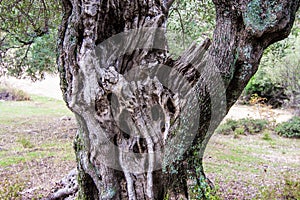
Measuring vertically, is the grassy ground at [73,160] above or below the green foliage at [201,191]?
below

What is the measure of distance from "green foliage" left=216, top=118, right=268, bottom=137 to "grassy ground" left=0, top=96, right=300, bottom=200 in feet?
1.81

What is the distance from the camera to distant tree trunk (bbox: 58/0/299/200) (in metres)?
2.72

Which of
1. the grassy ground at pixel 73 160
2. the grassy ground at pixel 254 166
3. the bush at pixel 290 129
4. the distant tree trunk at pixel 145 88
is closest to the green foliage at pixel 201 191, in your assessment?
the distant tree trunk at pixel 145 88

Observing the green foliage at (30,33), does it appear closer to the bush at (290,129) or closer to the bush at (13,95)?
the bush at (290,129)

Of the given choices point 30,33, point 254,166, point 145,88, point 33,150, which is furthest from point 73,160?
point 145,88

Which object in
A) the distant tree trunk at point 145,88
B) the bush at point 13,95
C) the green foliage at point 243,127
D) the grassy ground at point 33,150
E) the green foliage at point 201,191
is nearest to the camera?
the distant tree trunk at point 145,88

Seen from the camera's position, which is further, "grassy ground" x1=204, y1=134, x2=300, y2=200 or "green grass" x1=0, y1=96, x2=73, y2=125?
"green grass" x1=0, y1=96, x2=73, y2=125

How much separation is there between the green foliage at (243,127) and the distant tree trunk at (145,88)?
8.85 m

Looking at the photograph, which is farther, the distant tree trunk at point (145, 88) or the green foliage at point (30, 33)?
the green foliage at point (30, 33)

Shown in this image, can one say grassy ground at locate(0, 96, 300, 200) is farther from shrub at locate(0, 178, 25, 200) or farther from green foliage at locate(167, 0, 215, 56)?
green foliage at locate(167, 0, 215, 56)

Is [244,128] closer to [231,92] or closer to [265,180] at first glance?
[265,180]

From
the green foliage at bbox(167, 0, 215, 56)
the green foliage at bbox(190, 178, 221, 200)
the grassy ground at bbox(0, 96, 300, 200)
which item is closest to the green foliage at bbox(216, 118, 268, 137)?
the grassy ground at bbox(0, 96, 300, 200)

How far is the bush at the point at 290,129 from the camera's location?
11.2m

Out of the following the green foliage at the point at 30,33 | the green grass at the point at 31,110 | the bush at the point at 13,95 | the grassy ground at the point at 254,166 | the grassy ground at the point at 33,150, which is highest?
the green foliage at the point at 30,33
